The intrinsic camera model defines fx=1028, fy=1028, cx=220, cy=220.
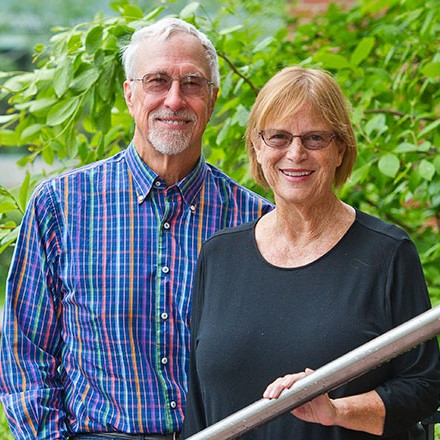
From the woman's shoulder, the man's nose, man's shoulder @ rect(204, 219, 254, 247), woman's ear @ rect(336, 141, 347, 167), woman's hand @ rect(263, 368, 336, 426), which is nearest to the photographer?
woman's hand @ rect(263, 368, 336, 426)

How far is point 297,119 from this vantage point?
2.45 meters

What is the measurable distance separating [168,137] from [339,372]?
3.76 ft

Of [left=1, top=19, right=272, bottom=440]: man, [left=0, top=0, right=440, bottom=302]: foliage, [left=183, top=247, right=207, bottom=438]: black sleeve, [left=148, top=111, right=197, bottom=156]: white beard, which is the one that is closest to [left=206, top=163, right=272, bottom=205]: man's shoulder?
[left=1, top=19, right=272, bottom=440]: man

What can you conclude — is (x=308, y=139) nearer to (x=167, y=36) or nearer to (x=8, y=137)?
(x=167, y=36)

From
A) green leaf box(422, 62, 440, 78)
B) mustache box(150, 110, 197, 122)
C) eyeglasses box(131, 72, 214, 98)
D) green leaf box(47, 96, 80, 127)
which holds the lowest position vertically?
mustache box(150, 110, 197, 122)

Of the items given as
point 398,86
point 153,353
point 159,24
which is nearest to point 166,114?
point 159,24

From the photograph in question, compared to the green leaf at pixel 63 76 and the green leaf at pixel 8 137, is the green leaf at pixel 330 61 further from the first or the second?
the green leaf at pixel 8 137

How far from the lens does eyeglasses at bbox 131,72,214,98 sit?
2.77m

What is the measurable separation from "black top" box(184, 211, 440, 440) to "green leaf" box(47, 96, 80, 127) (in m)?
1.18

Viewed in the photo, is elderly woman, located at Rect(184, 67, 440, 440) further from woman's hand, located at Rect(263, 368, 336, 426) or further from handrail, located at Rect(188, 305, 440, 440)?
handrail, located at Rect(188, 305, 440, 440)

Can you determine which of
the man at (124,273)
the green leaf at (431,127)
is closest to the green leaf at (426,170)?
the green leaf at (431,127)

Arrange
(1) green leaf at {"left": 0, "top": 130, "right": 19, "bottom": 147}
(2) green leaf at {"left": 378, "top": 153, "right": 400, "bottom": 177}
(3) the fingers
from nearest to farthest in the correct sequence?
(3) the fingers → (2) green leaf at {"left": 378, "top": 153, "right": 400, "bottom": 177} → (1) green leaf at {"left": 0, "top": 130, "right": 19, "bottom": 147}

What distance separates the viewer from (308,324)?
2334 millimetres

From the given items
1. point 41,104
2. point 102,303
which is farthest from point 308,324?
point 41,104
